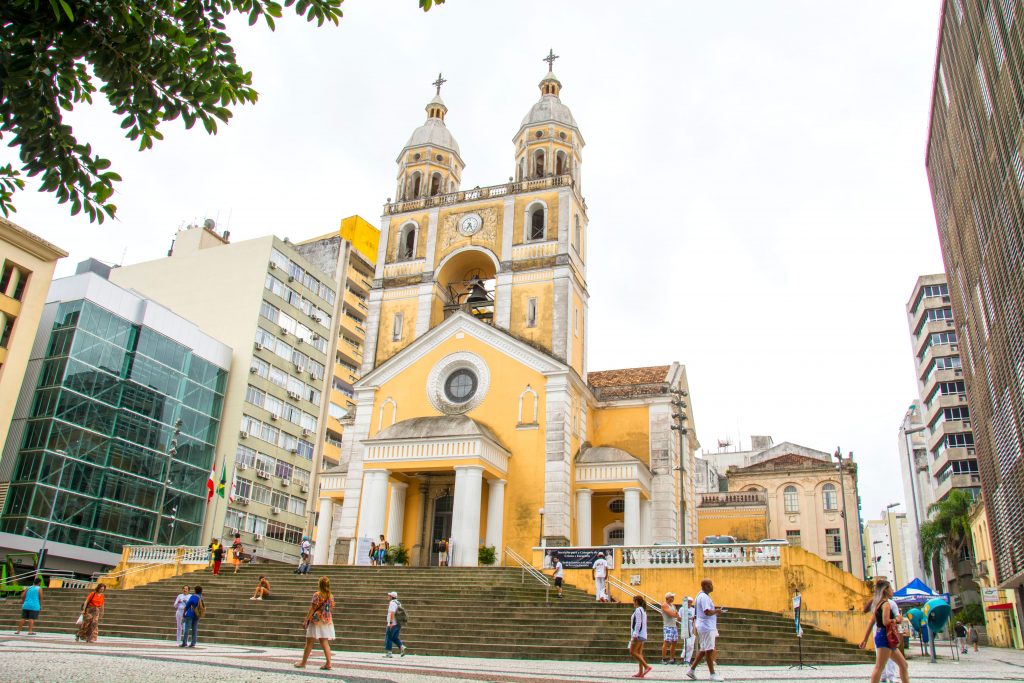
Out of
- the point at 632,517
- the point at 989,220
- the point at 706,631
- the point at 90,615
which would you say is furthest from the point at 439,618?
the point at 989,220

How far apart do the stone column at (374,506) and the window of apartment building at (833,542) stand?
32.4 metres

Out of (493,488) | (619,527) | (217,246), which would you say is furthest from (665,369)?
(217,246)

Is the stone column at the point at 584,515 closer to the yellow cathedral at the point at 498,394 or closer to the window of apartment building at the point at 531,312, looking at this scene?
the yellow cathedral at the point at 498,394

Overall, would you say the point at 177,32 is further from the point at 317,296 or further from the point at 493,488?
the point at 317,296

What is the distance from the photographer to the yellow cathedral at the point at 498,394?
27484 millimetres

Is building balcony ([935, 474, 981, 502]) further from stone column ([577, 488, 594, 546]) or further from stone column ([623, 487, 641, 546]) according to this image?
stone column ([577, 488, 594, 546])

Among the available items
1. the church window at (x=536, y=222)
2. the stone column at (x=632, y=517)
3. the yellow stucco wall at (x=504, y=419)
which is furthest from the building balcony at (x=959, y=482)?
the yellow stucco wall at (x=504, y=419)

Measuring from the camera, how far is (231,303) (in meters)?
47.4

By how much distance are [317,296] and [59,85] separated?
4657 centimetres

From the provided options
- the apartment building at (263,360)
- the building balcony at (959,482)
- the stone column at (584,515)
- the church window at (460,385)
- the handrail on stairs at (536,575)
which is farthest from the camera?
the building balcony at (959,482)

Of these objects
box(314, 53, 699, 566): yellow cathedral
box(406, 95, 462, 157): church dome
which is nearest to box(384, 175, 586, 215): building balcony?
box(314, 53, 699, 566): yellow cathedral

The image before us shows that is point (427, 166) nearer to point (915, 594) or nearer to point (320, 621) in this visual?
point (915, 594)

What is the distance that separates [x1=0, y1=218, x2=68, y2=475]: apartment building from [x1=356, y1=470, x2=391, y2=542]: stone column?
16114 millimetres

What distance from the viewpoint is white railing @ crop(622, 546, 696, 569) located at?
74.5 feet
